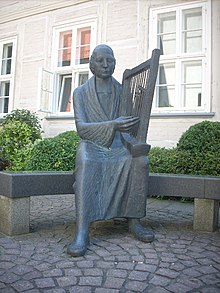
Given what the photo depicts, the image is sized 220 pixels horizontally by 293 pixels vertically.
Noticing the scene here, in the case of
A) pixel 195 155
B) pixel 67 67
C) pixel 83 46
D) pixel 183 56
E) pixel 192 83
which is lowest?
pixel 195 155

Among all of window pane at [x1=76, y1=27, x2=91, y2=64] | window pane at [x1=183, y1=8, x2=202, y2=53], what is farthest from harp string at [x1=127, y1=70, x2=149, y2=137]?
window pane at [x1=76, y1=27, x2=91, y2=64]

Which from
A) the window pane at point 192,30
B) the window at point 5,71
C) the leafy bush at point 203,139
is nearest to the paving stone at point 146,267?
the leafy bush at point 203,139

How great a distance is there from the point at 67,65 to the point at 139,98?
20.1ft

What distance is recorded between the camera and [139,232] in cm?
274

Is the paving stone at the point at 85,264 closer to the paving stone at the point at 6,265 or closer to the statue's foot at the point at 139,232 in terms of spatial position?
the paving stone at the point at 6,265

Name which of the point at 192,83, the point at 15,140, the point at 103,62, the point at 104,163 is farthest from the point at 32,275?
the point at 192,83

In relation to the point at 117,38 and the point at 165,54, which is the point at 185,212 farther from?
the point at 117,38

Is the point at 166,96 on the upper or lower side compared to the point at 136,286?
upper

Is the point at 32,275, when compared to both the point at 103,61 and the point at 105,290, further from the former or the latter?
the point at 103,61

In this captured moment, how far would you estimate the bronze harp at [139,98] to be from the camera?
2.55m

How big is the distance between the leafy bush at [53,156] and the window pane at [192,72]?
3.14m

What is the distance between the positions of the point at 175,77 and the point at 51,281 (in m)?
5.73

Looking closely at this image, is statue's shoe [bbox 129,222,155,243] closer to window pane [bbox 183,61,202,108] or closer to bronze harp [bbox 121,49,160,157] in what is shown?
bronze harp [bbox 121,49,160,157]

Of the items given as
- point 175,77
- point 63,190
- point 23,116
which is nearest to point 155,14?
point 175,77
